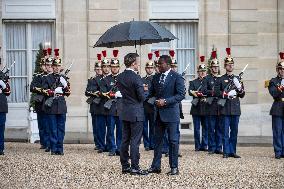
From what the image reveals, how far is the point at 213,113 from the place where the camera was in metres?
19.4

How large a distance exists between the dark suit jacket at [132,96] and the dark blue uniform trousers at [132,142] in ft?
0.45

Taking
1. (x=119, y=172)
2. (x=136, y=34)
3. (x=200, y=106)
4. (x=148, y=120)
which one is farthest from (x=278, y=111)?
(x=119, y=172)

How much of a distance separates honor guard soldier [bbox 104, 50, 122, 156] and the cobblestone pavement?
0.43m

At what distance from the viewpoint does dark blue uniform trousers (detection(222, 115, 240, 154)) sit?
1795 centimetres

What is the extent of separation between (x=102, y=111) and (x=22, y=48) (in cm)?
628

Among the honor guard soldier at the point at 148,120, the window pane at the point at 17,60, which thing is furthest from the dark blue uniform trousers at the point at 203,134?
the window pane at the point at 17,60

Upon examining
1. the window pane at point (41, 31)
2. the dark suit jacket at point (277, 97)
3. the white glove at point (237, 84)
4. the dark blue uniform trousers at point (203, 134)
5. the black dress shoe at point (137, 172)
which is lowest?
the black dress shoe at point (137, 172)

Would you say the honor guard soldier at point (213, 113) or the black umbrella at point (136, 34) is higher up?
the black umbrella at point (136, 34)

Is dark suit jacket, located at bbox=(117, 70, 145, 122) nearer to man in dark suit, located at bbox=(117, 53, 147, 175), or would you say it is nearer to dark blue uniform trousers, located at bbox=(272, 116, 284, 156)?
man in dark suit, located at bbox=(117, 53, 147, 175)

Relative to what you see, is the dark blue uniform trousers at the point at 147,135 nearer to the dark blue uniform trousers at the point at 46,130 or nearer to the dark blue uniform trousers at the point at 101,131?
the dark blue uniform trousers at the point at 101,131

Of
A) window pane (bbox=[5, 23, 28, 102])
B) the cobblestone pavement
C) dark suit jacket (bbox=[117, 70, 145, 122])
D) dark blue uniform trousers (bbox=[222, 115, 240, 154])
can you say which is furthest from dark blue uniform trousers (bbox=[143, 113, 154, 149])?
window pane (bbox=[5, 23, 28, 102])

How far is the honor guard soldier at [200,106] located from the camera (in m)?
19.8

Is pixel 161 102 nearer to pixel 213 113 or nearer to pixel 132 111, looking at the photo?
pixel 132 111

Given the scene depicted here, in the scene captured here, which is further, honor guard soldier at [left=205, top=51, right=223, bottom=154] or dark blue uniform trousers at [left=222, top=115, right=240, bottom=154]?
honor guard soldier at [left=205, top=51, right=223, bottom=154]
